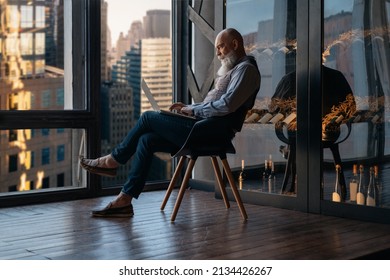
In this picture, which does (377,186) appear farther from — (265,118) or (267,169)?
(265,118)

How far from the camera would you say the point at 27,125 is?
498cm

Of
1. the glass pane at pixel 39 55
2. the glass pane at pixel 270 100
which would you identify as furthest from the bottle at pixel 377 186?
the glass pane at pixel 39 55

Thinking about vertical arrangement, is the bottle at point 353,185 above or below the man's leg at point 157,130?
below

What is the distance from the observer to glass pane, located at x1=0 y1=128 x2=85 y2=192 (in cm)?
497

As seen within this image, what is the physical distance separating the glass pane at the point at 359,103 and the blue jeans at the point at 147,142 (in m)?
1.01

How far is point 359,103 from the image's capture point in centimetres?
414

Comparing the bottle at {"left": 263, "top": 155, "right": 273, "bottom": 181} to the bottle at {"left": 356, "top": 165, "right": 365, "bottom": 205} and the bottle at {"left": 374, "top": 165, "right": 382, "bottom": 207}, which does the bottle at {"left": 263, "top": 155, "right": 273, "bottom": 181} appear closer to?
the bottle at {"left": 356, "top": 165, "right": 365, "bottom": 205}

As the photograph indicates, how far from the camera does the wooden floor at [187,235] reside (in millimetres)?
3246

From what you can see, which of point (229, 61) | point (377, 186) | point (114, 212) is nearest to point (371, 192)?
point (377, 186)

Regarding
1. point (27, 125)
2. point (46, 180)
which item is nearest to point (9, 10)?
point (27, 125)

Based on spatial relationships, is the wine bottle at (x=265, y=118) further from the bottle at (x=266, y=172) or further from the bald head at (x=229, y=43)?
the bald head at (x=229, y=43)
